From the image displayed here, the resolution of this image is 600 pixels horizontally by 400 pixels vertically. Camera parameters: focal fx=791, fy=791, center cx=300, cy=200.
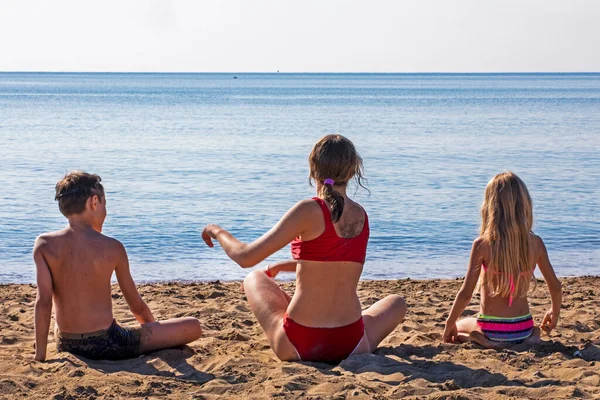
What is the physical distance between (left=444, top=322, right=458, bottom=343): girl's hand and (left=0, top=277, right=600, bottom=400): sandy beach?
0.08m

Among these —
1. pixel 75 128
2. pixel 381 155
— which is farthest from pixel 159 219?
pixel 75 128

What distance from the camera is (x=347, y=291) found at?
186 inches

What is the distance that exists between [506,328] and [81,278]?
276cm

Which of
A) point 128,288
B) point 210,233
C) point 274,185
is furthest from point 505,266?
point 274,185

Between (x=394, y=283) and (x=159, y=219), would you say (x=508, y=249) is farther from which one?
(x=159, y=219)

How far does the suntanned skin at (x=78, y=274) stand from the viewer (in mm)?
4762

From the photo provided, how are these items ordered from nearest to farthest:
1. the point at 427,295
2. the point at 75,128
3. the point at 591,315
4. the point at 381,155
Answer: the point at 591,315 → the point at 427,295 → the point at 381,155 → the point at 75,128

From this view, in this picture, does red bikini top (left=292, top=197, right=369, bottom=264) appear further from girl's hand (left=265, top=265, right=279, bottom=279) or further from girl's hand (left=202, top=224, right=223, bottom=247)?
girl's hand (left=265, top=265, right=279, bottom=279)

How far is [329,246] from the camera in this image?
457cm

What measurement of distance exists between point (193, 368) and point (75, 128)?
34475 millimetres

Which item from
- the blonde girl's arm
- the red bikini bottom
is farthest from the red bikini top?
the red bikini bottom

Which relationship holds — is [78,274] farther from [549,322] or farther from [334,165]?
[549,322]

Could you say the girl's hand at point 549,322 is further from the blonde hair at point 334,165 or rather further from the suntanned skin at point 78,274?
the suntanned skin at point 78,274

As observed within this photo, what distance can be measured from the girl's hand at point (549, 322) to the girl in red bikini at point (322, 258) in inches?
53.6
